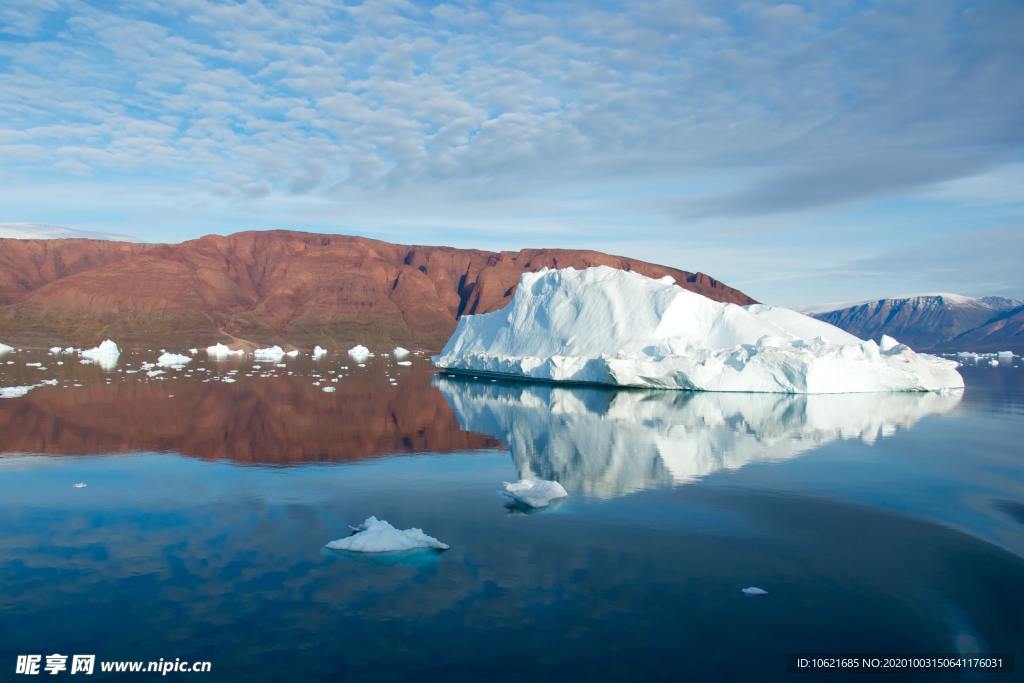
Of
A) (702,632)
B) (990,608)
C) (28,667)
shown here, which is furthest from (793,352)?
(28,667)

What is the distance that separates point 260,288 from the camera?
114188 mm

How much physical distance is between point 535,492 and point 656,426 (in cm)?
987

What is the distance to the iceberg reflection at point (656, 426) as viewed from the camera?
1480 cm

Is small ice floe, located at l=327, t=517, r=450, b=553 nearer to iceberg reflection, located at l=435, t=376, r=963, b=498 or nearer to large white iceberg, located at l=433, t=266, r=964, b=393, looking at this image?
iceberg reflection, located at l=435, t=376, r=963, b=498

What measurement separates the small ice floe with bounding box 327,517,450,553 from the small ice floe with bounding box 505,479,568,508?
248 cm

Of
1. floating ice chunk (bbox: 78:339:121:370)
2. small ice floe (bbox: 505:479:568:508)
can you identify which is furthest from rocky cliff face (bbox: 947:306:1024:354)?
small ice floe (bbox: 505:479:568:508)

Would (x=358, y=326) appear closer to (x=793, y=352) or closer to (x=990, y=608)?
(x=793, y=352)

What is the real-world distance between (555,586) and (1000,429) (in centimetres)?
1972

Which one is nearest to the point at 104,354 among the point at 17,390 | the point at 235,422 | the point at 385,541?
the point at 17,390

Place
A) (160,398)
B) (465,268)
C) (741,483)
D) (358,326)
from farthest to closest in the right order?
(465,268)
(358,326)
(160,398)
(741,483)

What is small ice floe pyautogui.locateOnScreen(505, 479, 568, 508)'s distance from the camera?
1158cm

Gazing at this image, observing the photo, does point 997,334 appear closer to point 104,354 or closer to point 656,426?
point 656,426

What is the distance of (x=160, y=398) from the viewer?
2772cm

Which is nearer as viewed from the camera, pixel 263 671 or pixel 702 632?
pixel 263 671
